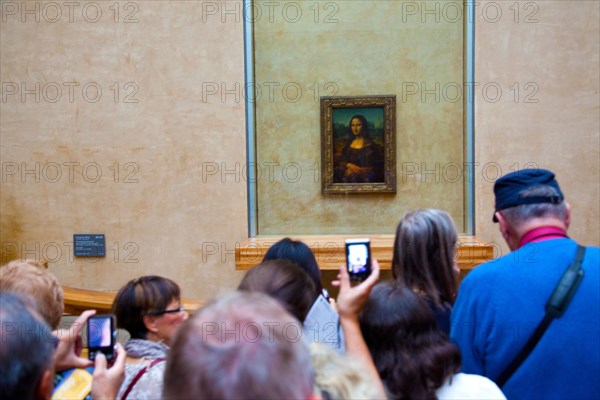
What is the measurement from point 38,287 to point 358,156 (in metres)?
5.89

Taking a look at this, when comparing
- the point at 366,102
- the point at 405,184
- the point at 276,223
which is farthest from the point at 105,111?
the point at 405,184

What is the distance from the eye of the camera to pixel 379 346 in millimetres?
2484

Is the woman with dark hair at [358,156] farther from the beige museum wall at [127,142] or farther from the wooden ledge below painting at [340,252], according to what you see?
the beige museum wall at [127,142]

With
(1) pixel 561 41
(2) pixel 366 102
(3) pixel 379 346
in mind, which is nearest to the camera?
(3) pixel 379 346

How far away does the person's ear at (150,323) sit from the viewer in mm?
3082

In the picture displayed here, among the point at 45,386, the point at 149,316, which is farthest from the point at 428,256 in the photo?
the point at 45,386

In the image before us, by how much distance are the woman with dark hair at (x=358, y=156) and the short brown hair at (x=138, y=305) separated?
17.9 feet

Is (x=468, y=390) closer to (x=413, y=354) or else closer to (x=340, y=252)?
(x=413, y=354)

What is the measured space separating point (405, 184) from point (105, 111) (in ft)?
13.4

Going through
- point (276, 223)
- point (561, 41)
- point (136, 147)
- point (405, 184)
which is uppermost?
point (561, 41)

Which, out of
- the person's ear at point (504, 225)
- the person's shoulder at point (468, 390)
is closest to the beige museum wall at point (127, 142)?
the person's ear at point (504, 225)

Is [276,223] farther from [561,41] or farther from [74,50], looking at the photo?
[561,41]

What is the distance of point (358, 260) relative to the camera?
2.95m

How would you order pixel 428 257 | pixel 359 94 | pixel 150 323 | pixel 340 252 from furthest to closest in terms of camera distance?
pixel 359 94
pixel 340 252
pixel 428 257
pixel 150 323
